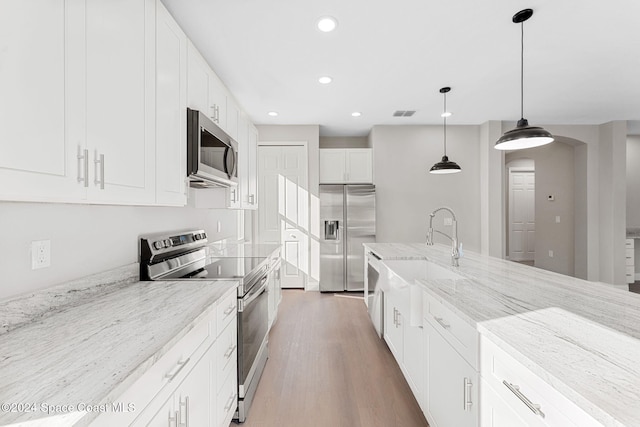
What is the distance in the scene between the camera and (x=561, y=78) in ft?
10.6

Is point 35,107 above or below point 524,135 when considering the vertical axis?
below

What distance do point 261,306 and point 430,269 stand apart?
4.75ft

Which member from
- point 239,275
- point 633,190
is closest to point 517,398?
point 239,275

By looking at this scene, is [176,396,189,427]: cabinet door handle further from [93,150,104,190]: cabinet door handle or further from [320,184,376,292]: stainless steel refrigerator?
[320,184,376,292]: stainless steel refrigerator

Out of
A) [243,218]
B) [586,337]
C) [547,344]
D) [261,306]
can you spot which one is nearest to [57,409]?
[547,344]

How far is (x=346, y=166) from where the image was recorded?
192 inches

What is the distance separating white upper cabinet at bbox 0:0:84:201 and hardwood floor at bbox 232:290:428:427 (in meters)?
1.71

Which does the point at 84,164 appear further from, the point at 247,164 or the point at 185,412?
the point at 247,164

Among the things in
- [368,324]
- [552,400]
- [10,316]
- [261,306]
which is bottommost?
[368,324]

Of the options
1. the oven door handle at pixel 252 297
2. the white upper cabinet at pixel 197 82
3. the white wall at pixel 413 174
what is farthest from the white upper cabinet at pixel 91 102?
the white wall at pixel 413 174

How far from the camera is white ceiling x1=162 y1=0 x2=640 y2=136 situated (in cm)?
210


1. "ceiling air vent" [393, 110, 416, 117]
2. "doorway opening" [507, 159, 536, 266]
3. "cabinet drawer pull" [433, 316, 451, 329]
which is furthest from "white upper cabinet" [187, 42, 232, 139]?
"doorway opening" [507, 159, 536, 266]

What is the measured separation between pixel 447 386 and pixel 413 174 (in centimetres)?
396

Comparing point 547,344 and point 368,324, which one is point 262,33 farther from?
point 368,324
